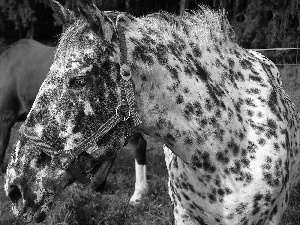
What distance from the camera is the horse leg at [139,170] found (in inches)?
185

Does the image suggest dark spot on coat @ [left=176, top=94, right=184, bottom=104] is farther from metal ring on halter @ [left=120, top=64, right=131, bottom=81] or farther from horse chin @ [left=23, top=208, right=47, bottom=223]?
horse chin @ [left=23, top=208, right=47, bottom=223]

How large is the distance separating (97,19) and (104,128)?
45 centimetres

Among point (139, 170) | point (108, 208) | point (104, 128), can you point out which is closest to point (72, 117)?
point (104, 128)

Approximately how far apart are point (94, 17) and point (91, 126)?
44 cm

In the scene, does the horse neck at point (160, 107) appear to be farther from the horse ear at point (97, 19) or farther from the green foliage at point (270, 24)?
the green foliage at point (270, 24)

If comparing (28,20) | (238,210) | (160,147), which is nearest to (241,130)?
(238,210)

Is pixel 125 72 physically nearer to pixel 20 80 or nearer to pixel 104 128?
pixel 104 128

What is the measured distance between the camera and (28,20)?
2034 centimetres

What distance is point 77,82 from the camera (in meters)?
1.79

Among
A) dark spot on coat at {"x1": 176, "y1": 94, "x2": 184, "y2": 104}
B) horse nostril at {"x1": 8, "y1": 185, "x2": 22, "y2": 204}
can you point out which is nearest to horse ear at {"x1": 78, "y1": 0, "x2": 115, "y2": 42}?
dark spot on coat at {"x1": 176, "y1": 94, "x2": 184, "y2": 104}

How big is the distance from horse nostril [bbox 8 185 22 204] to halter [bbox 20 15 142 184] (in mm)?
200

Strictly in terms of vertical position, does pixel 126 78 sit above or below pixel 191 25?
below

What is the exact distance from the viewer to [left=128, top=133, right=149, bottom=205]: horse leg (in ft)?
15.4

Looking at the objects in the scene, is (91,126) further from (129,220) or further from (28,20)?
(28,20)
